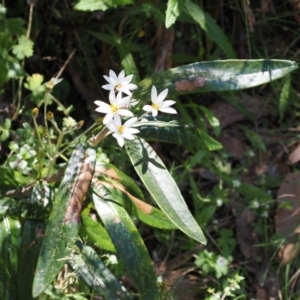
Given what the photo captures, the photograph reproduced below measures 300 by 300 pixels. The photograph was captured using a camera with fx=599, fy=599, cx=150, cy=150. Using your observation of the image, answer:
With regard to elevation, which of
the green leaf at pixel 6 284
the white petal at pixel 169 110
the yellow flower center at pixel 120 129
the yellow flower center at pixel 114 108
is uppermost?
the yellow flower center at pixel 114 108

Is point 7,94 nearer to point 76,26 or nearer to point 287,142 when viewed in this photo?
point 76,26

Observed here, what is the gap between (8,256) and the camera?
1.73 metres

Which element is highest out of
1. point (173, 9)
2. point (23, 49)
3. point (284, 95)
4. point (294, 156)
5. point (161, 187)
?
point (173, 9)

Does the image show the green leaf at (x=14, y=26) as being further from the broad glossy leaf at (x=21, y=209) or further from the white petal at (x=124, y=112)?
the white petal at (x=124, y=112)

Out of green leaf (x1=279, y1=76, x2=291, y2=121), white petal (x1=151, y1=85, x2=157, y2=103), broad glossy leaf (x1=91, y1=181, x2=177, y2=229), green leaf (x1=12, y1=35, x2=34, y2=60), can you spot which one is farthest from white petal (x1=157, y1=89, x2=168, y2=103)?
green leaf (x1=279, y1=76, x2=291, y2=121)

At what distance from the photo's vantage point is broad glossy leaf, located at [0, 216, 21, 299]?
1716 mm

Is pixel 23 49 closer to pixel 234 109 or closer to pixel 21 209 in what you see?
pixel 21 209

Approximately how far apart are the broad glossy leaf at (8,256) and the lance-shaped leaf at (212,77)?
0.54 m

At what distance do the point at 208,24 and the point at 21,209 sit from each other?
0.99 meters

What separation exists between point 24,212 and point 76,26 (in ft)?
3.15

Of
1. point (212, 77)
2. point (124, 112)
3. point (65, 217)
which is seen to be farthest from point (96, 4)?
point (65, 217)

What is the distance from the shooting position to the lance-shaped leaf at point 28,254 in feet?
5.51

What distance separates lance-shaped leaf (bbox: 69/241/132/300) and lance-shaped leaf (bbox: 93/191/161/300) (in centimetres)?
15

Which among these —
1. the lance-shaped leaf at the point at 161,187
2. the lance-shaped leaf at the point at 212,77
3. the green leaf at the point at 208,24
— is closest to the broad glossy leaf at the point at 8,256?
the lance-shaped leaf at the point at 161,187
